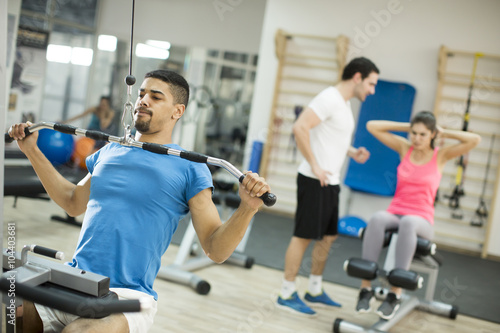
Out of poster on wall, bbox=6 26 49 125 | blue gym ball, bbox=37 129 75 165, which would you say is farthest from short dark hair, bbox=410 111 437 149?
poster on wall, bbox=6 26 49 125

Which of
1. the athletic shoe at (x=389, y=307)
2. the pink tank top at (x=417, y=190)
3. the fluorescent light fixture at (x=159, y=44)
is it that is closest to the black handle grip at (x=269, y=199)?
the athletic shoe at (x=389, y=307)

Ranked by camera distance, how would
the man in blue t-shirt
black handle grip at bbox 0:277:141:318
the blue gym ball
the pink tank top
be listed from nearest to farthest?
black handle grip at bbox 0:277:141:318
the man in blue t-shirt
the pink tank top
the blue gym ball

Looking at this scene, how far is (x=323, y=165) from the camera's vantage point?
9.53ft

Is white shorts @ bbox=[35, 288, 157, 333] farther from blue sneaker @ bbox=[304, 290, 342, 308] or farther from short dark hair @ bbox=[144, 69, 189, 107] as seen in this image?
blue sneaker @ bbox=[304, 290, 342, 308]

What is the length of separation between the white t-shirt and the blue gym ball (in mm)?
4095

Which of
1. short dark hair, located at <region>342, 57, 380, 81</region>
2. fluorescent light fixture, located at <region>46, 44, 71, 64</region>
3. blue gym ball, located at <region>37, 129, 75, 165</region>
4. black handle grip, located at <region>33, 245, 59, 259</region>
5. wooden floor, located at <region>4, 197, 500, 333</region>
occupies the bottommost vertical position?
wooden floor, located at <region>4, 197, 500, 333</region>

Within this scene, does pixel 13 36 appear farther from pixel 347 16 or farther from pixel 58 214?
pixel 347 16

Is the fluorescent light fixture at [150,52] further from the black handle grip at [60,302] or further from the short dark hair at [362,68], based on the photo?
the black handle grip at [60,302]

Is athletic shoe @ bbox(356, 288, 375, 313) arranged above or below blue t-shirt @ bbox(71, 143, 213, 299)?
below

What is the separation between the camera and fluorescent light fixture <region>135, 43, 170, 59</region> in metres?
8.03

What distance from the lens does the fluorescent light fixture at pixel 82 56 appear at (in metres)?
8.12

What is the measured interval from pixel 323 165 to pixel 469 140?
3.08ft

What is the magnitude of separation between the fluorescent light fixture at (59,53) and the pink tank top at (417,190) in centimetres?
638

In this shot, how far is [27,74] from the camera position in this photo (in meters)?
6.98
